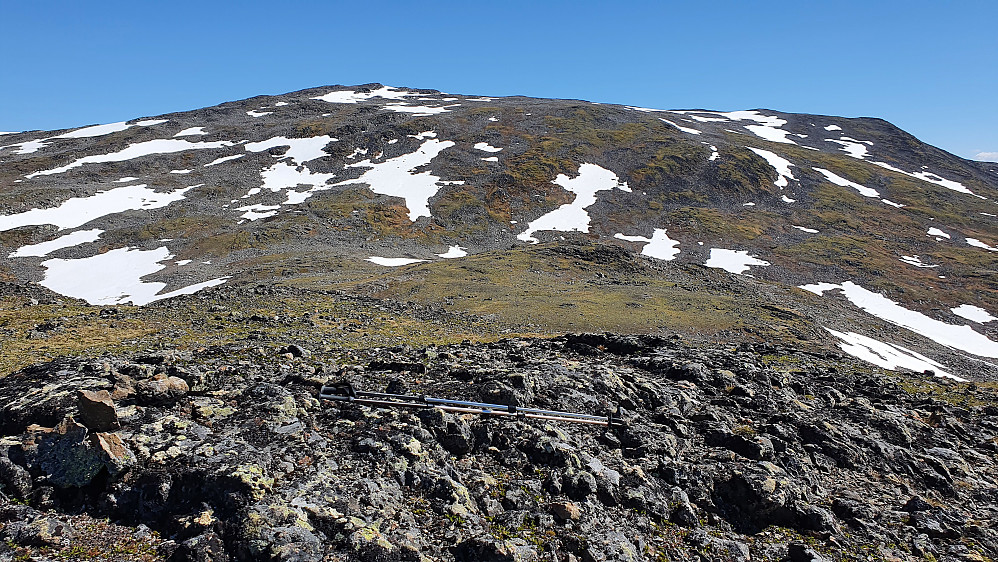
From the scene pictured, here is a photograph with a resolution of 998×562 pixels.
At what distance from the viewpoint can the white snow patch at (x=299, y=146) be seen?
382 ft

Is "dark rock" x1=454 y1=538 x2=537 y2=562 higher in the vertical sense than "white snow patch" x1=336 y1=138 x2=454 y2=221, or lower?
lower

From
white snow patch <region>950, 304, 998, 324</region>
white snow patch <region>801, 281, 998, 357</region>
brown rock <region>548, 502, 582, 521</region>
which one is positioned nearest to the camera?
brown rock <region>548, 502, 582, 521</region>

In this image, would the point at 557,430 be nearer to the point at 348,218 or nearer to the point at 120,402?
the point at 120,402

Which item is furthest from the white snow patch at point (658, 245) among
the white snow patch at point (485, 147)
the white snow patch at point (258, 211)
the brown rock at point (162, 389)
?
the brown rock at point (162, 389)

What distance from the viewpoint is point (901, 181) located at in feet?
420

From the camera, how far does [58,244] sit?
7256cm

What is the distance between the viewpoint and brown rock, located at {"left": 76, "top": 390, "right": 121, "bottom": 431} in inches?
449

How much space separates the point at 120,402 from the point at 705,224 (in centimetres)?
9564

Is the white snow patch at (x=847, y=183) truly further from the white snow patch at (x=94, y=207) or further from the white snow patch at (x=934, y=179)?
the white snow patch at (x=94, y=207)

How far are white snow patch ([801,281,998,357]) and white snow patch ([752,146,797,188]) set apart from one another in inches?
2083

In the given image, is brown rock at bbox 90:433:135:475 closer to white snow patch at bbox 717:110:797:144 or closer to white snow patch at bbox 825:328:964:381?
white snow patch at bbox 825:328:964:381

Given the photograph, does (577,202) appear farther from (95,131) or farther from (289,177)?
(95,131)

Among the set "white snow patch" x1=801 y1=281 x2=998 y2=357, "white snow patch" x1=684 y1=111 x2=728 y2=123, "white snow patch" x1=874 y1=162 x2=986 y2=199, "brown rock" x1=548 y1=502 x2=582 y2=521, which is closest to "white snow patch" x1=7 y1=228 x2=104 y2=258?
"brown rock" x1=548 y1=502 x2=582 y2=521

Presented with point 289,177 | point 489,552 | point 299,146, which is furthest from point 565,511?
point 299,146
